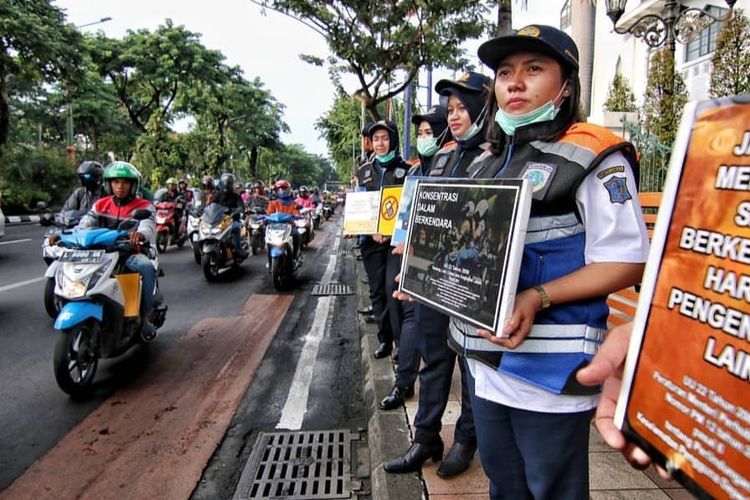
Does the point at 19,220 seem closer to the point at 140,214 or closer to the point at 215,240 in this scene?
the point at 215,240

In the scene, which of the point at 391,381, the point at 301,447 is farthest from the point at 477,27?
the point at 301,447

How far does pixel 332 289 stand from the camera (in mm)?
8352

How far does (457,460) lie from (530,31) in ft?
6.35

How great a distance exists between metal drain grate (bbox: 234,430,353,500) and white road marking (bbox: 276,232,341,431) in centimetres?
22

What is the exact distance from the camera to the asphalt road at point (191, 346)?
3207 millimetres

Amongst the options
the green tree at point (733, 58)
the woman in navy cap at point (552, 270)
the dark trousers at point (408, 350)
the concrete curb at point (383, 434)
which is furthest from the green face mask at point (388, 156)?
the green tree at point (733, 58)

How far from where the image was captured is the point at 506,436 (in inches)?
60.2

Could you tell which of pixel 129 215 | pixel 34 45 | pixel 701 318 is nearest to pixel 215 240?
pixel 129 215

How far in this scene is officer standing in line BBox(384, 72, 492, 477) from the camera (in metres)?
2.45

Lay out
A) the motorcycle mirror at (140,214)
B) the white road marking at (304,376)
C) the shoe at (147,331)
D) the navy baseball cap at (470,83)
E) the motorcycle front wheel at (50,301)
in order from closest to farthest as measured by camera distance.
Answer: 1. the navy baseball cap at (470,83)
2. the white road marking at (304,376)
3. the motorcycle mirror at (140,214)
4. the shoe at (147,331)
5. the motorcycle front wheel at (50,301)

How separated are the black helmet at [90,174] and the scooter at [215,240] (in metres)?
2.96

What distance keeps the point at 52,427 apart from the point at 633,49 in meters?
16.2

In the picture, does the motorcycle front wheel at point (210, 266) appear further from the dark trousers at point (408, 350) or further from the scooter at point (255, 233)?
the dark trousers at point (408, 350)

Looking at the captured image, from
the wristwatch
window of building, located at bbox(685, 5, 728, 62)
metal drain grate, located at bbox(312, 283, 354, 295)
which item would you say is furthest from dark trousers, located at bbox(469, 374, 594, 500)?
window of building, located at bbox(685, 5, 728, 62)
